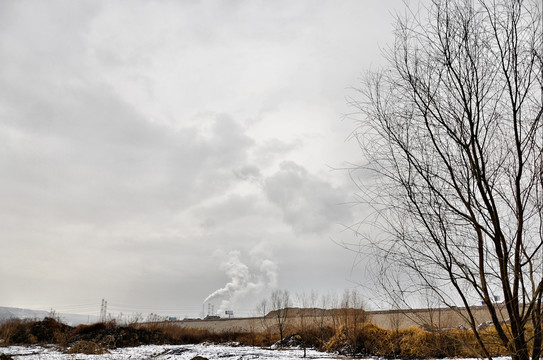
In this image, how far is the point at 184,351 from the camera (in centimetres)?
1895

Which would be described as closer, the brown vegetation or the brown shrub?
the brown vegetation

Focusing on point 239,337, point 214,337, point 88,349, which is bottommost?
point 214,337

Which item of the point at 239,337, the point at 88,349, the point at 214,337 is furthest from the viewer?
the point at 214,337

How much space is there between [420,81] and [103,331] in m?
27.1

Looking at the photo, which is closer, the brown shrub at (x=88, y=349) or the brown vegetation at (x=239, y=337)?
the brown vegetation at (x=239, y=337)

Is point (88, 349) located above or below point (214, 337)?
above

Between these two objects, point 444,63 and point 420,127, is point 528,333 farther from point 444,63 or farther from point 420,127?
point 444,63

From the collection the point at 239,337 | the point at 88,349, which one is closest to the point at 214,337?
the point at 239,337

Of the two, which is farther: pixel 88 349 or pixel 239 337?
pixel 239 337

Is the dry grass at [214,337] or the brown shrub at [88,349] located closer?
the dry grass at [214,337]

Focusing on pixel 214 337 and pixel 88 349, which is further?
pixel 214 337

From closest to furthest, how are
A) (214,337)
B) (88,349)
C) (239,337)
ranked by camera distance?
(88,349)
(239,337)
(214,337)

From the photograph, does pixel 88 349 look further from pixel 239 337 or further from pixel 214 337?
pixel 214 337

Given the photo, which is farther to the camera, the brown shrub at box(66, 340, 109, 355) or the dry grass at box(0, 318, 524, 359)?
the brown shrub at box(66, 340, 109, 355)
